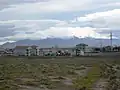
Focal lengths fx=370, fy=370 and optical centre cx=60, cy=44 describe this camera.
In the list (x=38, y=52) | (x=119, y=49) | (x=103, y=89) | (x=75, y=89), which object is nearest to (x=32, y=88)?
(x=75, y=89)

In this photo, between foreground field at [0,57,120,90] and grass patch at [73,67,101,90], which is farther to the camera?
foreground field at [0,57,120,90]

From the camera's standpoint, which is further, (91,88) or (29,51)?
(29,51)

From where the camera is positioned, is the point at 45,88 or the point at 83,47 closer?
the point at 45,88

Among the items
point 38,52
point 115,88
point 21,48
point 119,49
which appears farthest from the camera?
point 21,48

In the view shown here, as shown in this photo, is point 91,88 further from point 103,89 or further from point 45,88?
point 45,88

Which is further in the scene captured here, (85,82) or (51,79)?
(51,79)

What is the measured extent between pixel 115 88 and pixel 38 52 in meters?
131

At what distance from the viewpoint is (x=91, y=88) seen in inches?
1158

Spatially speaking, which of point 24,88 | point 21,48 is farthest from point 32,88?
point 21,48

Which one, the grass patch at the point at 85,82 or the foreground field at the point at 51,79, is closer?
the grass patch at the point at 85,82

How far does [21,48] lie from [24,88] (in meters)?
140

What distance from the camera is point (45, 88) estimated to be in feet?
95.2

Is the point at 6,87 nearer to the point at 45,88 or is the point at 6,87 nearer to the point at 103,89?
the point at 45,88

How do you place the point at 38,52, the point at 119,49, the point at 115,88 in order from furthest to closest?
the point at 38,52 < the point at 119,49 < the point at 115,88
